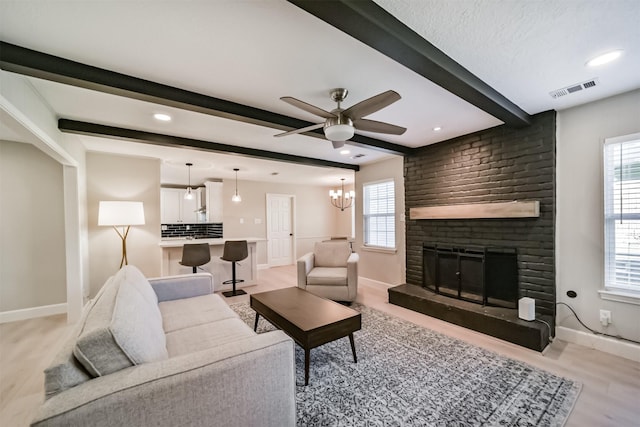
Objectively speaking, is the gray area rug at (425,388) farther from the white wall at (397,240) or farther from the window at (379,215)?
the window at (379,215)

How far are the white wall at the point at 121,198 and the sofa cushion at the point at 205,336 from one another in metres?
3.05

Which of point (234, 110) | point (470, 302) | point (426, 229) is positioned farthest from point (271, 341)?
point (426, 229)

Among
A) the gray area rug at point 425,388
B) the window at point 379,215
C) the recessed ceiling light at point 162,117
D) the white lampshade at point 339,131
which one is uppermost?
the recessed ceiling light at point 162,117

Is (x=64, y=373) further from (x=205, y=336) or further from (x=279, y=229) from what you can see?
(x=279, y=229)

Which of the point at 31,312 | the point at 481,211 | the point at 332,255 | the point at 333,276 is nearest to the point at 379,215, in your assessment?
the point at 332,255

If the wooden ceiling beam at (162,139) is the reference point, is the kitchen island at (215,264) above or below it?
below

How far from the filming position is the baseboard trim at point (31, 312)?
3.44 m

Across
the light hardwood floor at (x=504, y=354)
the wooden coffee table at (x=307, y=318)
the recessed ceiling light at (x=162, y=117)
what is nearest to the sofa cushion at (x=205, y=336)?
the wooden coffee table at (x=307, y=318)

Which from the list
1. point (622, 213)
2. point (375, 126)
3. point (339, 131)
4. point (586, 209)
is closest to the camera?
point (339, 131)

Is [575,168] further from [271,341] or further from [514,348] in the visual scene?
[271,341]

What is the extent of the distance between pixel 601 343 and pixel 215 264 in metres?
5.18

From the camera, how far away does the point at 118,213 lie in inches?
146

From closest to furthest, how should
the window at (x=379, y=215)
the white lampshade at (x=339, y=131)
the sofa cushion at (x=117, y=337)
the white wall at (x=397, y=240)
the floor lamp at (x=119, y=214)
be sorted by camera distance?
the sofa cushion at (x=117, y=337) → the white lampshade at (x=339, y=131) → the floor lamp at (x=119, y=214) → the white wall at (x=397, y=240) → the window at (x=379, y=215)

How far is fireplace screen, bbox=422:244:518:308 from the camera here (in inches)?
121
